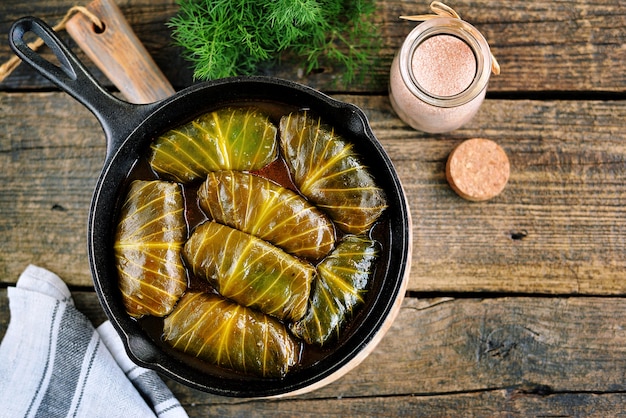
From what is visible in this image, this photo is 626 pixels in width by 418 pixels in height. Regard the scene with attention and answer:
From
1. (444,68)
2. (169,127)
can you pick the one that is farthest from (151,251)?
(444,68)

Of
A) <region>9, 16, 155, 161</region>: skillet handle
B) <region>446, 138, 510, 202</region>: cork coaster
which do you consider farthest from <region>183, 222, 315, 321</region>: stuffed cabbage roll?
<region>446, 138, 510, 202</region>: cork coaster

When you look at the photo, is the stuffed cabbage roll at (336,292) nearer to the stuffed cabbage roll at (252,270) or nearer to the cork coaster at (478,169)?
the stuffed cabbage roll at (252,270)

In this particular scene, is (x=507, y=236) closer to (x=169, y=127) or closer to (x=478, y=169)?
(x=478, y=169)

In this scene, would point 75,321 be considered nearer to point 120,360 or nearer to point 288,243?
point 120,360

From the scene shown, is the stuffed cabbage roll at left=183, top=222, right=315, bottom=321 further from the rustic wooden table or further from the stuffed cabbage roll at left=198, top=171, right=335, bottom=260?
the rustic wooden table

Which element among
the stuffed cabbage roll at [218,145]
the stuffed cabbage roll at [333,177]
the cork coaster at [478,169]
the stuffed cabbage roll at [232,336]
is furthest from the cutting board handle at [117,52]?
the cork coaster at [478,169]
